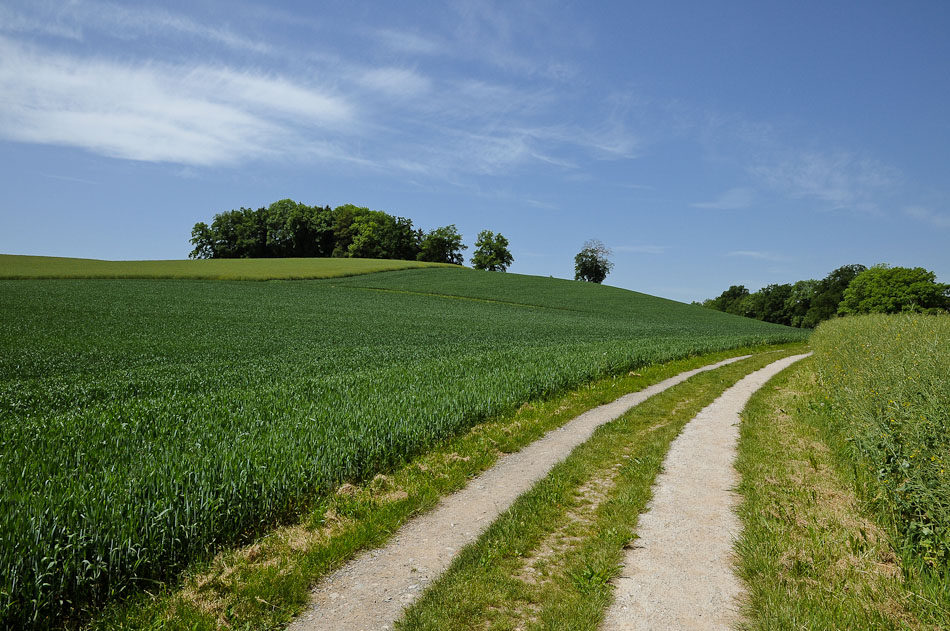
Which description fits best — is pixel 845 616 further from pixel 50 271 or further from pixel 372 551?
pixel 50 271

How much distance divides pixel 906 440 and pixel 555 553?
472cm

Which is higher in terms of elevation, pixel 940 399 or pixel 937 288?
pixel 937 288

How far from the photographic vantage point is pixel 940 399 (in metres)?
6.11

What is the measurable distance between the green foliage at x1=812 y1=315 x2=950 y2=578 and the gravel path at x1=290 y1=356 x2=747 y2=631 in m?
4.42

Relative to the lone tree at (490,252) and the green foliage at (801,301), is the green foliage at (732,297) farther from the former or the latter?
the lone tree at (490,252)

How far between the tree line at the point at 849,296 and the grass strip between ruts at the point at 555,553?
5076cm

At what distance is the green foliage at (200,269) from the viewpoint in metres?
57.3

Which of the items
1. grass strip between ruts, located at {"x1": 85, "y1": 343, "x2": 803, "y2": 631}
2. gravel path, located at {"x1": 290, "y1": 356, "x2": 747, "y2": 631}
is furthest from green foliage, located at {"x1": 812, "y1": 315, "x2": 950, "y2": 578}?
grass strip between ruts, located at {"x1": 85, "y1": 343, "x2": 803, "y2": 631}

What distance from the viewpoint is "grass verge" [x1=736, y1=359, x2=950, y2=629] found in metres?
4.02

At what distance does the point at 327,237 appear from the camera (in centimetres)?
12206

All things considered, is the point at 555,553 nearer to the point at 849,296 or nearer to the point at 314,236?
the point at 849,296

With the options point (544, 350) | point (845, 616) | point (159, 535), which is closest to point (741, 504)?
point (845, 616)

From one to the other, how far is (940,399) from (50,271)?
7664 cm

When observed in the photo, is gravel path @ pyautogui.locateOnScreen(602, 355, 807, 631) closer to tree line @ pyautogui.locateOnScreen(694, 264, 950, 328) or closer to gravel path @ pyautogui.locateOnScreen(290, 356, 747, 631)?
gravel path @ pyautogui.locateOnScreen(290, 356, 747, 631)
